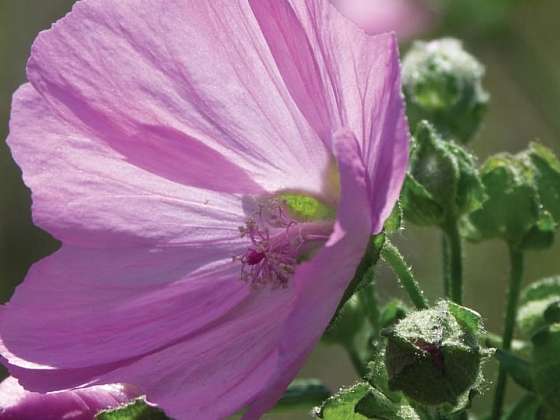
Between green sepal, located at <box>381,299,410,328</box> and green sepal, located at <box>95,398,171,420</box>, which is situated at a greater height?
green sepal, located at <box>381,299,410,328</box>

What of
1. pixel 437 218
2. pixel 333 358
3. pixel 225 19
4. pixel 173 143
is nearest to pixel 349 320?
pixel 437 218

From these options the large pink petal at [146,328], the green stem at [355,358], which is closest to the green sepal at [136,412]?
the large pink petal at [146,328]

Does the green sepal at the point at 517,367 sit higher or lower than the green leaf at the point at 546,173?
lower

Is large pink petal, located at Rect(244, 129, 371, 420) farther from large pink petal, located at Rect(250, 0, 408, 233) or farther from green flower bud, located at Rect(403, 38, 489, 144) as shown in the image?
green flower bud, located at Rect(403, 38, 489, 144)

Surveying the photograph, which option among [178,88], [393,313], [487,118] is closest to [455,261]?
[393,313]

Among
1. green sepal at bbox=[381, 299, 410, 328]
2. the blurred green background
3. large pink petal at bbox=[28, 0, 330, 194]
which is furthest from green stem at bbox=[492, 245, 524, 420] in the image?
the blurred green background

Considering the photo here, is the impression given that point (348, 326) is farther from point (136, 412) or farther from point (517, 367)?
point (136, 412)

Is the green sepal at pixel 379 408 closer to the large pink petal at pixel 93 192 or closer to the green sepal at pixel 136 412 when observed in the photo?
the green sepal at pixel 136 412
